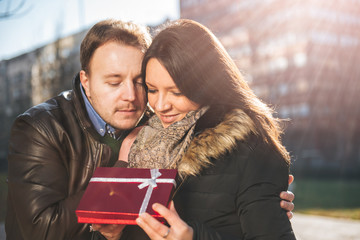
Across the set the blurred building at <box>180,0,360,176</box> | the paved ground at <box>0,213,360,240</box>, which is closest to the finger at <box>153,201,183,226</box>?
the paved ground at <box>0,213,360,240</box>

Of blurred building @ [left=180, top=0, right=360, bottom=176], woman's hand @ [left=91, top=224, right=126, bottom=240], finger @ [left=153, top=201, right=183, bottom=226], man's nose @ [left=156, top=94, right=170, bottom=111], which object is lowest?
blurred building @ [left=180, top=0, right=360, bottom=176]

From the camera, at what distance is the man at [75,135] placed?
2.39 m

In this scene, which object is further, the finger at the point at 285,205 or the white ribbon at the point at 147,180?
the finger at the point at 285,205

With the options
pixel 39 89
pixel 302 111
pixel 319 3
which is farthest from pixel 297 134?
pixel 39 89

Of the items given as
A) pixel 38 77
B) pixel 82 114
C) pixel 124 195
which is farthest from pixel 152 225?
pixel 38 77

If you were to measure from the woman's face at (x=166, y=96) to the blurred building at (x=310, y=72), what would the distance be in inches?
1646

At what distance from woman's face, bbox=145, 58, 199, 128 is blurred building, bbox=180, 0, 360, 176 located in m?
41.8

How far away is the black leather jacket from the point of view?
2350 millimetres

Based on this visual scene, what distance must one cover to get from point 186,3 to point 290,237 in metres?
59.0

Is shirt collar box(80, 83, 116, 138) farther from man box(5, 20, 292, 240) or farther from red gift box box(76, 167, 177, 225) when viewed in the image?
red gift box box(76, 167, 177, 225)

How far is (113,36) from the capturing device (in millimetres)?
2938

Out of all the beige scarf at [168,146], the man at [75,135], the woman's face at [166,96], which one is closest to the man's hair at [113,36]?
the man at [75,135]

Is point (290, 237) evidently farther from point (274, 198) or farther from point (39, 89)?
point (39, 89)

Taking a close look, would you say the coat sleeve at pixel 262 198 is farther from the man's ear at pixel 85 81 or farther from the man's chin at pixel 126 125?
the man's ear at pixel 85 81
